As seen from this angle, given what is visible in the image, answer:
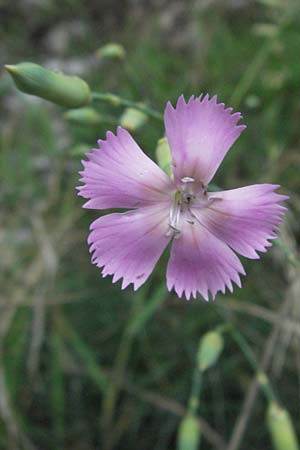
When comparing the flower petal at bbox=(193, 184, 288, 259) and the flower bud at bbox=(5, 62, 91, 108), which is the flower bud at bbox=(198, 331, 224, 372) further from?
the flower bud at bbox=(5, 62, 91, 108)

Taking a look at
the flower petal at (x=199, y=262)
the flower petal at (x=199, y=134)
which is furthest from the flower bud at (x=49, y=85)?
the flower petal at (x=199, y=262)

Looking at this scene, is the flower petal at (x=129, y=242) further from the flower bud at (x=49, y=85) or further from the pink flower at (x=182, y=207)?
the flower bud at (x=49, y=85)

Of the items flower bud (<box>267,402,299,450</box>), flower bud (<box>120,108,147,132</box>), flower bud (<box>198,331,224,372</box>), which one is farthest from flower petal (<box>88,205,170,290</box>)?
flower bud (<box>267,402,299,450</box>)

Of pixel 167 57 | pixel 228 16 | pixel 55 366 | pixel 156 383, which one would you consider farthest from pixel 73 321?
pixel 228 16

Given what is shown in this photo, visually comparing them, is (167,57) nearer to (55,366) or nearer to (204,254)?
(55,366)

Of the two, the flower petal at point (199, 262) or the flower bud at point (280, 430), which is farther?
the flower bud at point (280, 430)

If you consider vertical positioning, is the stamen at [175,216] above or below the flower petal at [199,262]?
above
